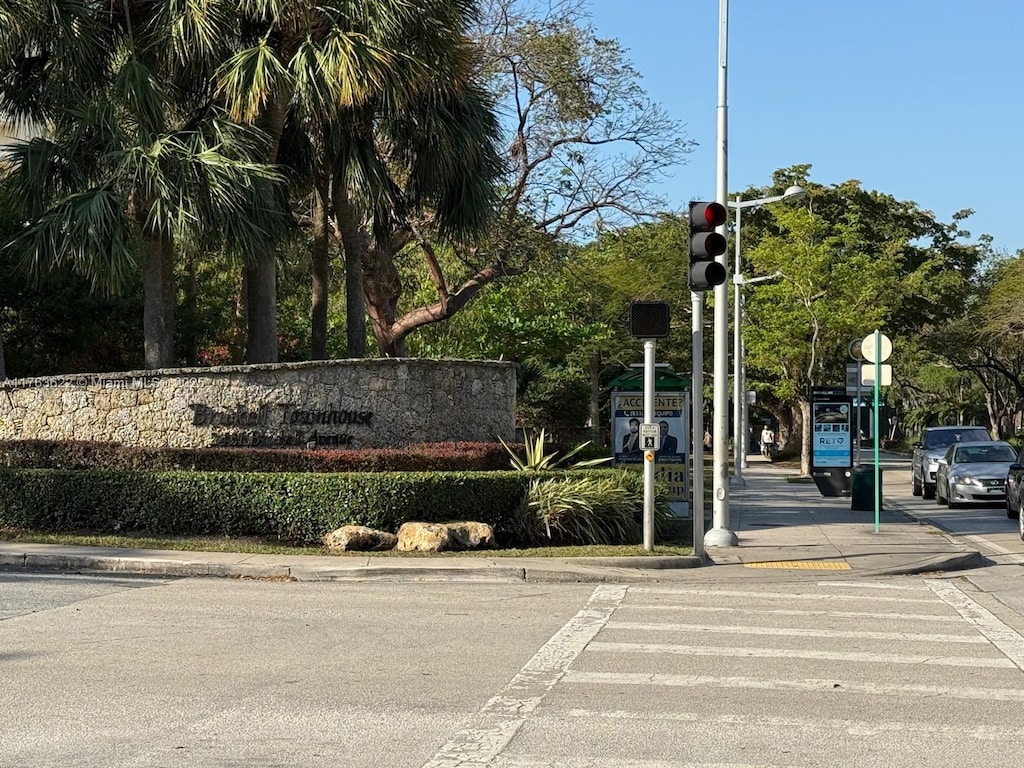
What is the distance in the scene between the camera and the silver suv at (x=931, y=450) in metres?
28.9

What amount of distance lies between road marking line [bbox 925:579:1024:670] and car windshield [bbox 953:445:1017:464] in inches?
509

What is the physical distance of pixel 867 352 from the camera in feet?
60.2

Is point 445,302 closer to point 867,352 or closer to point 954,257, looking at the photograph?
point 867,352

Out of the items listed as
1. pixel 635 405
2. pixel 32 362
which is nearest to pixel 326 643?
pixel 635 405

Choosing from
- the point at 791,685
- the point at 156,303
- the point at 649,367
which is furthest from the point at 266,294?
the point at 791,685

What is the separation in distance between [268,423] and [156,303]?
3.07m

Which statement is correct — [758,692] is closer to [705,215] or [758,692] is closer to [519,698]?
[519,698]

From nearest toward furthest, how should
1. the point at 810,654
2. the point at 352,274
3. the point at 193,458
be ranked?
the point at 810,654
the point at 193,458
the point at 352,274

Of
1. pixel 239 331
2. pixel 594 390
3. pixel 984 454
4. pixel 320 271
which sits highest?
pixel 320 271

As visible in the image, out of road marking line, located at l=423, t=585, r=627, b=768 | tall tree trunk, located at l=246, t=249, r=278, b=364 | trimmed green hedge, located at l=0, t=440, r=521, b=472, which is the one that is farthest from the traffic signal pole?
tall tree trunk, located at l=246, t=249, r=278, b=364

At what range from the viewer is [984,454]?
25859 mm

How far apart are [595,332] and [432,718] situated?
3300 centimetres

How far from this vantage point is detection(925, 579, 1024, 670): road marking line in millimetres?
9141

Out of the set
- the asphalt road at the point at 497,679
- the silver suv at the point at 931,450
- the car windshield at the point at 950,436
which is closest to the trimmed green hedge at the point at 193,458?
the asphalt road at the point at 497,679
